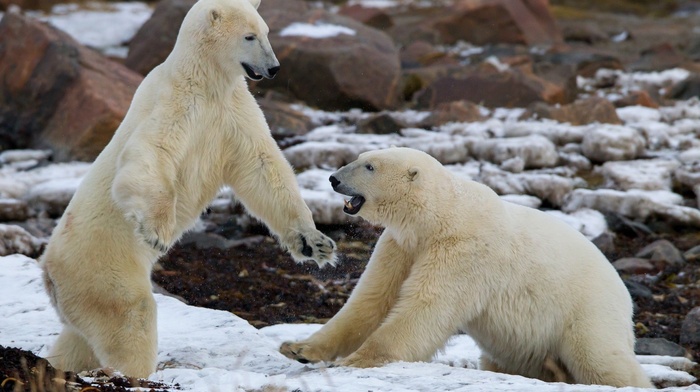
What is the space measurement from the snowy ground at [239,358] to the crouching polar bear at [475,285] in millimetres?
305

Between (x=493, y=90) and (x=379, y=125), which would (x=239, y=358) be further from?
(x=493, y=90)

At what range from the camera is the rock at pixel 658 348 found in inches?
283

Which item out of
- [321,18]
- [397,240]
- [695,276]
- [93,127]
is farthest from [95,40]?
[397,240]

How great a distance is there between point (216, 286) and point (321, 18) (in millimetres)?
9209

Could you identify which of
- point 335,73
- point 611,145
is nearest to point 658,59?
point 335,73

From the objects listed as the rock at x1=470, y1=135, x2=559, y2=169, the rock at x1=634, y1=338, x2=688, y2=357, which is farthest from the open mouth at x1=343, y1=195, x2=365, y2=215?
the rock at x1=470, y1=135, x2=559, y2=169

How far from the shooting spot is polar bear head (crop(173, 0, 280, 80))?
5590 mm

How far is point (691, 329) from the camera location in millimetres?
7637

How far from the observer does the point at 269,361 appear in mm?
5949

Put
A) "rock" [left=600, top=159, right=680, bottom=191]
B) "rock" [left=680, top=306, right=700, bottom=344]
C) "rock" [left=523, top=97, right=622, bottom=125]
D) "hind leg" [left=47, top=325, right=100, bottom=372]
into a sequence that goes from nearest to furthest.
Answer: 1. "hind leg" [left=47, top=325, right=100, bottom=372]
2. "rock" [left=680, top=306, right=700, bottom=344]
3. "rock" [left=600, top=159, right=680, bottom=191]
4. "rock" [left=523, top=97, right=622, bottom=125]

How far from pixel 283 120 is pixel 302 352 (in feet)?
26.7

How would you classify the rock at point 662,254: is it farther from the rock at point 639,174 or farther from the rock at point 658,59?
the rock at point 658,59

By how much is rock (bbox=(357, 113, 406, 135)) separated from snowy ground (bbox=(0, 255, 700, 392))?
6359 millimetres

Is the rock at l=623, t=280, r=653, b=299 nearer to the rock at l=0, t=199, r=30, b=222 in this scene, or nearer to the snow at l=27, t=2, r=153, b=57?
the rock at l=0, t=199, r=30, b=222
